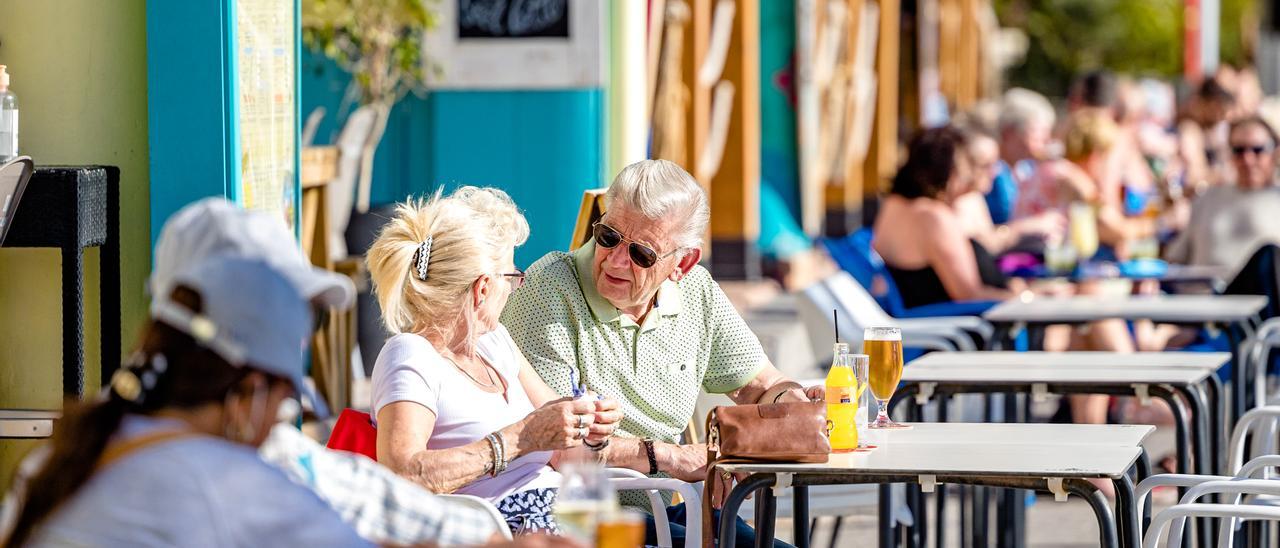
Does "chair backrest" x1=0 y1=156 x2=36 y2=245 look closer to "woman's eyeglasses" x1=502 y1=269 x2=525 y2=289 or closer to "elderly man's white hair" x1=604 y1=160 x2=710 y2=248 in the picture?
"woman's eyeglasses" x1=502 y1=269 x2=525 y2=289

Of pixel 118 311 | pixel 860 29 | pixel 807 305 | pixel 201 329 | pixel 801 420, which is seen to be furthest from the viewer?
pixel 860 29

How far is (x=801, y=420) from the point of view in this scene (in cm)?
306

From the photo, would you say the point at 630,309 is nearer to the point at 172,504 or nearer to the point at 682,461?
the point at 682,461

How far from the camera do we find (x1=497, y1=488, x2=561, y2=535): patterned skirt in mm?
3215

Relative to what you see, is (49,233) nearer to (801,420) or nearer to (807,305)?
(801,420)

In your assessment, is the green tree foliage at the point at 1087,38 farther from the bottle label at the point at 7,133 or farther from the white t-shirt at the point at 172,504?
the white t-shirt at the point at 172,504

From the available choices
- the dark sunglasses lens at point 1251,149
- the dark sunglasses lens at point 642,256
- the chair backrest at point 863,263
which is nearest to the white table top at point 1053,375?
the dark sunglasses lens at point 642,256

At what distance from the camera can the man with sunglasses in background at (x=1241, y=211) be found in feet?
25.3

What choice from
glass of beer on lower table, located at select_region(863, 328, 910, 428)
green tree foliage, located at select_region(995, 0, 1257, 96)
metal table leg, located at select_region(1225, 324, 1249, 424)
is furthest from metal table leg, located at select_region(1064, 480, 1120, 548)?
green tree foliage, located at select_region(995, 0, 1257, 96)

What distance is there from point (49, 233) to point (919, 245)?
4.01 meters

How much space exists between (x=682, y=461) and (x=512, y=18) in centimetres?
304

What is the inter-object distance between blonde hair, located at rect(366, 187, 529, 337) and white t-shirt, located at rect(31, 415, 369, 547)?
138 cm

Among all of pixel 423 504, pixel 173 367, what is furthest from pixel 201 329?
pixel 423 504

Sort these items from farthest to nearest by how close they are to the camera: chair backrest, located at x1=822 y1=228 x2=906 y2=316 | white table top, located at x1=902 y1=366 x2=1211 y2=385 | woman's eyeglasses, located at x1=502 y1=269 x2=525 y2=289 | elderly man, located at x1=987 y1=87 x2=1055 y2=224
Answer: elderly man, located at x1=987 y1=87 x2=1055 y2=224 → chair backrest, located at x1=822 y1=228 x2=906 y2=316 → white table top, located at x1=902 y1=366 x2=1211 y2=385 → woman's eyeglasses, located at x1=502 y1=269 x2=525 y2=289
